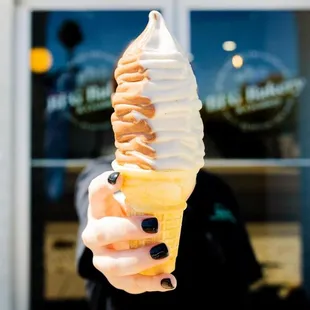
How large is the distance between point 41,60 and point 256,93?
142 cm

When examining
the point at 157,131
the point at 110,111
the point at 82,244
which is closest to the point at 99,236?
the point at 157,131

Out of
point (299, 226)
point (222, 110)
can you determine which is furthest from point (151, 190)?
point (299, 226)

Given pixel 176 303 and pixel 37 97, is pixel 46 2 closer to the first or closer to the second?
pixel 37 97

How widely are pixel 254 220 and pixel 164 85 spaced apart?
2.71 m

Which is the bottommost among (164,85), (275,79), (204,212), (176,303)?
(176,303)

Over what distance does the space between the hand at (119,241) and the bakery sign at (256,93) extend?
2.45m

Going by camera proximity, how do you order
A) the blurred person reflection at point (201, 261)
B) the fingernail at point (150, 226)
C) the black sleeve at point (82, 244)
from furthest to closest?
the blurred person reflection at point (201, 261), the black sleeve at point (82, 244), the fingernail at point (150, 226)

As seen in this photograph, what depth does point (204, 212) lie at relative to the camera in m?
2.36

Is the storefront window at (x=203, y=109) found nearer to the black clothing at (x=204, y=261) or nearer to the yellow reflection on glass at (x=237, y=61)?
the yellow reflection on glass at (x=237, y=61)

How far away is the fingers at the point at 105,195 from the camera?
138 centimetres

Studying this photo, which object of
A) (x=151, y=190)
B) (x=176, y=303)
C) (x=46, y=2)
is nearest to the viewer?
(x=151, y=190)

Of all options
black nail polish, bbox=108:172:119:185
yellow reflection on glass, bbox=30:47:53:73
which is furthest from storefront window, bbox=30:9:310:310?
black nail polish, bbox=108:172:119:185

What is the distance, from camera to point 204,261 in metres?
2.31

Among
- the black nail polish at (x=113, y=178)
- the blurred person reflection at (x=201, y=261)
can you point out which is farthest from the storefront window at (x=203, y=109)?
the black nail polish at (x=113, y=178)
